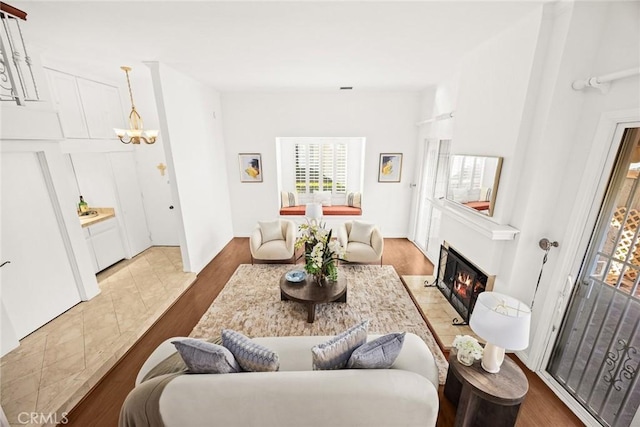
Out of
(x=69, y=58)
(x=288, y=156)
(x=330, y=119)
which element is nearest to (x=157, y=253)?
(x=69, y=58)

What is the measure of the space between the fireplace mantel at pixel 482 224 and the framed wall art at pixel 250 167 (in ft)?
13.1

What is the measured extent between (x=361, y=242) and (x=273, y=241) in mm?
1656

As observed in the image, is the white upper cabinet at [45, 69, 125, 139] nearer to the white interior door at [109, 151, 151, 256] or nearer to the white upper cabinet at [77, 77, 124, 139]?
the white upper cabinet at [77, 77, 124, 139]

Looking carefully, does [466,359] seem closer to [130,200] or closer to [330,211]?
[330,211]

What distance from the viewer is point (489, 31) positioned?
8.08 ft

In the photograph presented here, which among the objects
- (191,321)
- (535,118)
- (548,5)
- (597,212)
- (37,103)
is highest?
(548,5)

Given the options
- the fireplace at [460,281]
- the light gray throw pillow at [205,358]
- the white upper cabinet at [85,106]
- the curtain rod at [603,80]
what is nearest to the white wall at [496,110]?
the fireplace at [460,281]

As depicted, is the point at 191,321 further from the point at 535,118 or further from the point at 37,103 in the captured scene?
the point at 535,118

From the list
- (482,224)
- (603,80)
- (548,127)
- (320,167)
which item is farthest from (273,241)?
(603,80)

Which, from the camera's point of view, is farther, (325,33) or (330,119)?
(330,119)

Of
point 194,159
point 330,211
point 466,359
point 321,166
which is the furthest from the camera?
point 321,166

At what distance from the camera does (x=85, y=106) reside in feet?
12.5

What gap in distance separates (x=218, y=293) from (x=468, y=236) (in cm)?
359

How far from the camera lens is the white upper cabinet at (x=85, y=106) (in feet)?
11.4
